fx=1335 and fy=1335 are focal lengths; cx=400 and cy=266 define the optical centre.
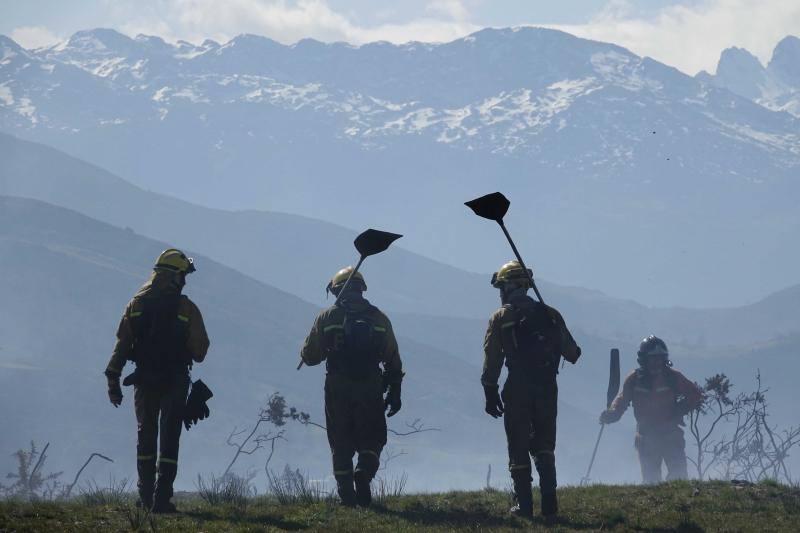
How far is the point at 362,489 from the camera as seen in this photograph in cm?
1473

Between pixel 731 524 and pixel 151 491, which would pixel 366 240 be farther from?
pixel 731 524

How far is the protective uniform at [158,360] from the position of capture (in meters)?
14.0

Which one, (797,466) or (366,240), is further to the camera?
(797,466)

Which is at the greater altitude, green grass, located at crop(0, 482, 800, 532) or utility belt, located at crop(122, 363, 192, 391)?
utility belt, located at crop(122, 363, 192, 391)

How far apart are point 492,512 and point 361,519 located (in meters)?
1.77

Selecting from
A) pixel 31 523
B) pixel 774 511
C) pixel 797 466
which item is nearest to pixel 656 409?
pixel 774 511

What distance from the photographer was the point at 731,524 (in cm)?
1325

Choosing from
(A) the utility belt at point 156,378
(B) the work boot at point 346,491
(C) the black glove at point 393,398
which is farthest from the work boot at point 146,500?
(C) the black glove at point 393,398

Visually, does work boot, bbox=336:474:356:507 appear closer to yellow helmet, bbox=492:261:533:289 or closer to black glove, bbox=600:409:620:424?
yellow helmet, bbox=492:261:533:289

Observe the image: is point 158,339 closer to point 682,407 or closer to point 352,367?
point 352,367

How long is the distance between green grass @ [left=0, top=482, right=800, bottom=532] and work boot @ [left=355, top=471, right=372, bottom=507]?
0.26 meters

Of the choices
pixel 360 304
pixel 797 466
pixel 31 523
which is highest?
pixel 797 466

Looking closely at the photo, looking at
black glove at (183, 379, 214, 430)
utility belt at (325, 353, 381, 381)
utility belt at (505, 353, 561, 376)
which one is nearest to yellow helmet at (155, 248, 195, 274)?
black glove at (183, 379, 214, 430)

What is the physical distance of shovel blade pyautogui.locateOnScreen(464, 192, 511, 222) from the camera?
48.4 feet
